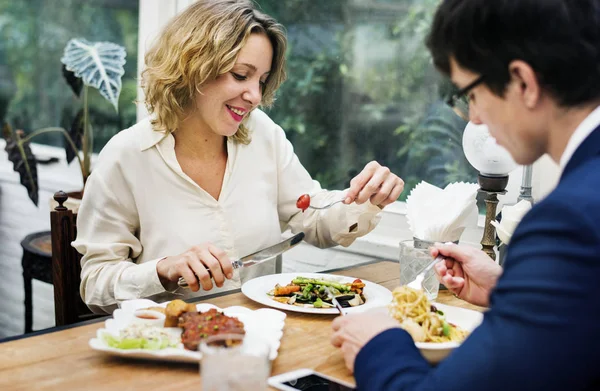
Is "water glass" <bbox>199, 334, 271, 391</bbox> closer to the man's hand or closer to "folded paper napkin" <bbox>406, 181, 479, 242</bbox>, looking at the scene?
the man's hand

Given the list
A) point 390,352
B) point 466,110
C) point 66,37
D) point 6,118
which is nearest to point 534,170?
point 466,110

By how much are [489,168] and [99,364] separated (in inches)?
45.8

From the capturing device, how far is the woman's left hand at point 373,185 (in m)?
1.94

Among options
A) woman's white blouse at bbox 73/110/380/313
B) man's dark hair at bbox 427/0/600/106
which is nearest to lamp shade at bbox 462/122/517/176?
woman's white blouse at bbox 73/110/380/313

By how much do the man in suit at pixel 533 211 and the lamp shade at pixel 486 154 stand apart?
0.89 meters

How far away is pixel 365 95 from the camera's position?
2744mm

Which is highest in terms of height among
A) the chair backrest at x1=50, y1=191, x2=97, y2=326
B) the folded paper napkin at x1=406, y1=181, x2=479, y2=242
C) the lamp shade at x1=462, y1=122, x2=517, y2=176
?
the lamp shade at x1=462, y1=122, x2=517, y2=176

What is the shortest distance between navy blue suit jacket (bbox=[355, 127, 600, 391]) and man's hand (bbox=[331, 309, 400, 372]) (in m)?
0.20

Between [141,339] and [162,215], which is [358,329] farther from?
[162,215]

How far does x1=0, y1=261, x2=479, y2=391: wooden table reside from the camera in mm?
1173

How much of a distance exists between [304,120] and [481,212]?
0.79 m

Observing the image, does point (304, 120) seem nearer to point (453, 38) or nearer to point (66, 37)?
Answer: point (66, 37)

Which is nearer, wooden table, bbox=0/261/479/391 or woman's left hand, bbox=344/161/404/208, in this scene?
wooden table, bbox=0/261/479/391

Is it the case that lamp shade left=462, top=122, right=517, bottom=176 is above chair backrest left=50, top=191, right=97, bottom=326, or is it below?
above
